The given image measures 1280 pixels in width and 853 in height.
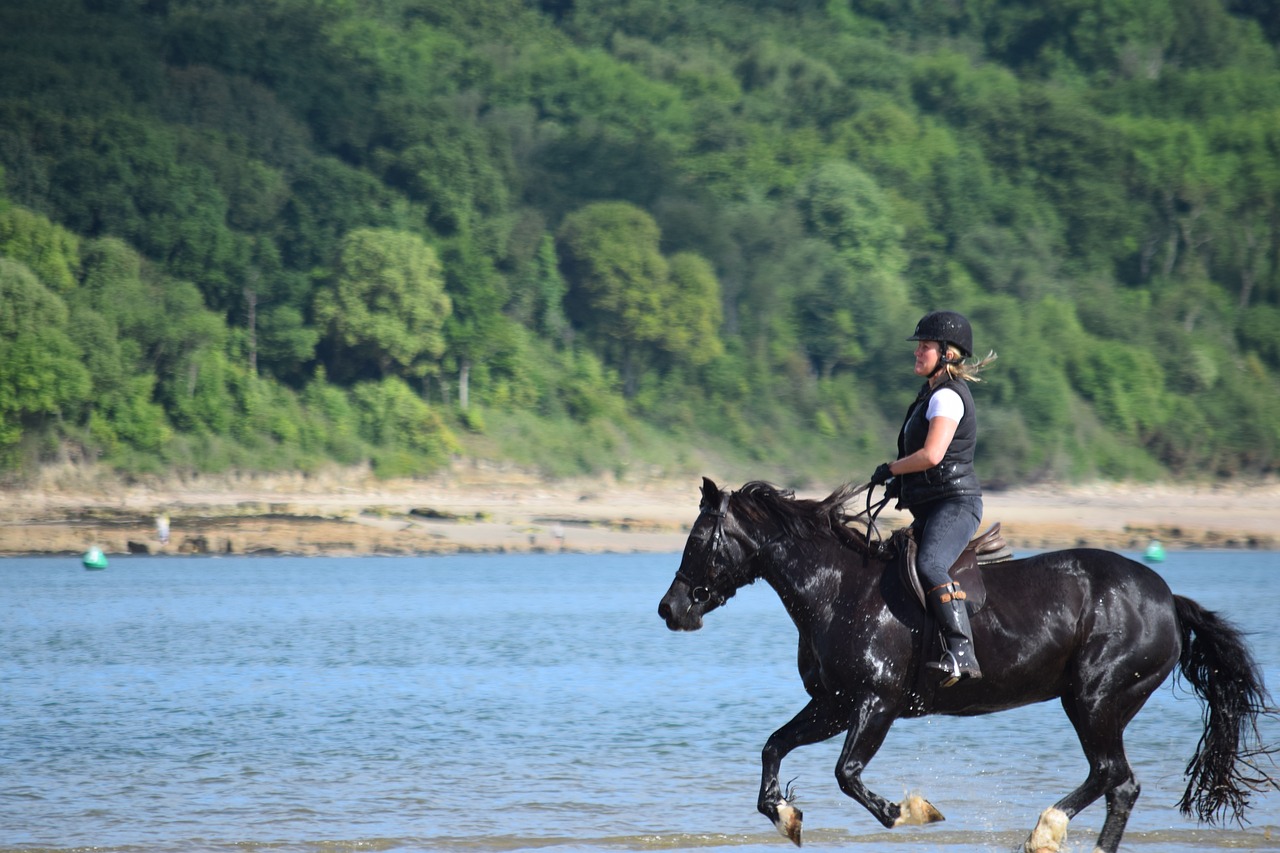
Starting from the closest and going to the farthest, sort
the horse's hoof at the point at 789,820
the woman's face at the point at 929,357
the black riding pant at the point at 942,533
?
the horse's hoof at the point at 789,820
the black riding pant at the point at 942,533
the woman's face at the point at 929,357

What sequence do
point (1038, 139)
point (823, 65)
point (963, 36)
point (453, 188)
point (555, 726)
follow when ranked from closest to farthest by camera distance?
point (555, 726) → point (453, 188) → point (1038, 139) → point (823, 65) → point (963, 36)

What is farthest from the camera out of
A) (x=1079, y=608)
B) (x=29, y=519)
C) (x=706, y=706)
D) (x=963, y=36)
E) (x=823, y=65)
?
(x=963, y=36)

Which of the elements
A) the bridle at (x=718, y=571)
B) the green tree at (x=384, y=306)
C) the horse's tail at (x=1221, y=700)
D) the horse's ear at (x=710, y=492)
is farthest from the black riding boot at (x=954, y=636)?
the green tree at (x=384, y=306)

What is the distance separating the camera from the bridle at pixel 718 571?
27.2 ft

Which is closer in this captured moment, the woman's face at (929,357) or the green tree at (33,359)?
the woman's face at (929,357)

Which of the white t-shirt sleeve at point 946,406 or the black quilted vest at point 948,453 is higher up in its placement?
the white t-shirt sleeve at point 946,406

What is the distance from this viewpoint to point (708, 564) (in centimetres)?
830

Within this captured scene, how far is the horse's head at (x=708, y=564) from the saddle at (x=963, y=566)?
807 mm

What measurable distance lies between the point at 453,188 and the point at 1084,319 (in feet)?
113

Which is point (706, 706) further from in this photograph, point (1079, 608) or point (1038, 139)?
point (1038, 139)

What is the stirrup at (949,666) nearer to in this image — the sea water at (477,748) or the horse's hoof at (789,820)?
the horse's hoof at (789,820)

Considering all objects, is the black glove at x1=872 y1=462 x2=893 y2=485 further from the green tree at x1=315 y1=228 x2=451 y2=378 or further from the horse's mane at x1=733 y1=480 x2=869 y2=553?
the green tree at x1=315 y1=228 x2=451 y2=378

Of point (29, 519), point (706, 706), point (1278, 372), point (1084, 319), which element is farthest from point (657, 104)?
point (706, 706)

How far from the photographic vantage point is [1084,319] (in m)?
85.3
